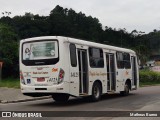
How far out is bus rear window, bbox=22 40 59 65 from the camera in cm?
1694

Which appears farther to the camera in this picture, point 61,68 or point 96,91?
point 96,91

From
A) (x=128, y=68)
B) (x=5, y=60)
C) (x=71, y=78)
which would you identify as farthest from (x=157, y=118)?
(x=5, y=60)

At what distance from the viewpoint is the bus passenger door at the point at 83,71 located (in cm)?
1781

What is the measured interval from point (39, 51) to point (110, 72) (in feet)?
17.1

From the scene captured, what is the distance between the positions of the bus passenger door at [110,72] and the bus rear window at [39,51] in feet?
15.1

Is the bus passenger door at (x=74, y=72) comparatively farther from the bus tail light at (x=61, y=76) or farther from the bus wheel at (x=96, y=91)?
the bus wheel at (x=96, y=91)

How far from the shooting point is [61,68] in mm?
16609

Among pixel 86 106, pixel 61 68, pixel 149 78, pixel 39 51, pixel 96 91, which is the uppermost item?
pixel 39 51

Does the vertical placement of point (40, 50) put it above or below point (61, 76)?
above

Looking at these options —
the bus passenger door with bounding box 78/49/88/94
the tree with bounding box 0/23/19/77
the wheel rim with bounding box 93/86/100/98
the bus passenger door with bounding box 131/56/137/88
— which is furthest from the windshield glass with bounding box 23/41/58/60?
the tree with bounding box 0/23/19/77

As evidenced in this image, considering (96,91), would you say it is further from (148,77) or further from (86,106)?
(148,77)

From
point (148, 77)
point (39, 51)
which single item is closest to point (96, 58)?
point (39, 51)

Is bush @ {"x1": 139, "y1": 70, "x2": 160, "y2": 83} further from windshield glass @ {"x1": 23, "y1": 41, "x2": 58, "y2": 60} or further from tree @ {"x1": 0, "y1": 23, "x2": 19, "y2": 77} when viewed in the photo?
windshield glass @ {"x1": 23, "y1": 41, "x2": 58, "y2": 60}

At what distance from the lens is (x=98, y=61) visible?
19672 mm
